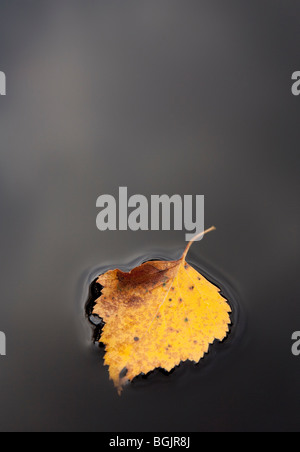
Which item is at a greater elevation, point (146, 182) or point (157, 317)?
point (146, 182)

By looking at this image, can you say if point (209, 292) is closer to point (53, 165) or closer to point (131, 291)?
point (131, 291)

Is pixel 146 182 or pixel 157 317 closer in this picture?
pixel 157 317
